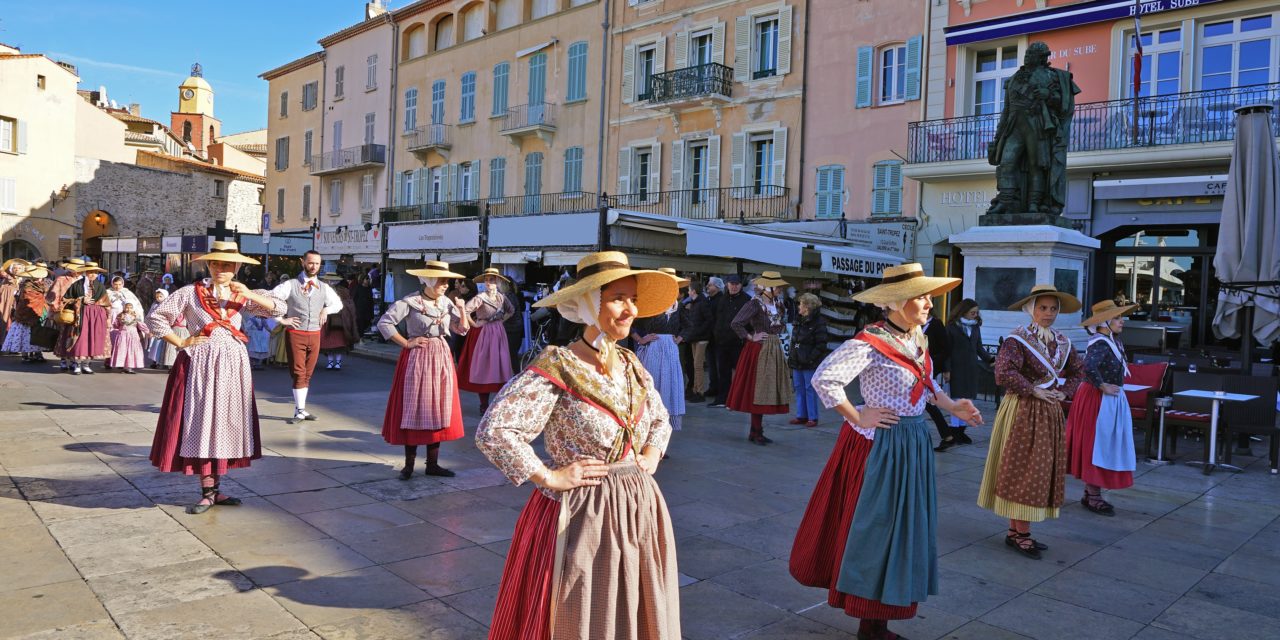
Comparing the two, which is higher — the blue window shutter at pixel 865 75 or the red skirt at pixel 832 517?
A: the blue window shutter at pixel 865 75

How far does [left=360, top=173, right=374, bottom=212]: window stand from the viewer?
123 ft

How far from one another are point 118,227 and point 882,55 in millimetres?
41889

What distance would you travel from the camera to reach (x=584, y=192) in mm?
28250

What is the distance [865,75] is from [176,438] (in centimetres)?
1884

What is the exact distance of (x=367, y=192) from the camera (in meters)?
37.8

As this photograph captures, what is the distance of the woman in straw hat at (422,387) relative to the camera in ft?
23.5

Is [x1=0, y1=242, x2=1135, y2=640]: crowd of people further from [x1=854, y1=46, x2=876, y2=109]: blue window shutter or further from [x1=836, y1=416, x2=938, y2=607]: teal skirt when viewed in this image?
[x1=854, y1=46, x2=876, y2=109]: blue window shutter

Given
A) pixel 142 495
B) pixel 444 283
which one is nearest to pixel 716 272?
pixel 444 283

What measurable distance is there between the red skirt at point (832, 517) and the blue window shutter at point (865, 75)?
18570mm

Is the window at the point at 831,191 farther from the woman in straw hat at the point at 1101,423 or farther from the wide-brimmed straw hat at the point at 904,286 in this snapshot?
the wide-brimmed straw hat at the point at 904,286

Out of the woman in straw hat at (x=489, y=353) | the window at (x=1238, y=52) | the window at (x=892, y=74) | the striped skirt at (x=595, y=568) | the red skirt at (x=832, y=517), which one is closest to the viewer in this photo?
the striped skirt at (x=595, y=568)

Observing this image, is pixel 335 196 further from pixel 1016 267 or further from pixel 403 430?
pixel 403 430

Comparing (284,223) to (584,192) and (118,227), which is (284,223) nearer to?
(118,227)

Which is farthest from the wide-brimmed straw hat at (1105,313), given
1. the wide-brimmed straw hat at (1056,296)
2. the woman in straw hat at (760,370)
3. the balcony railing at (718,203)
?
the balcony railing at (718,203)
